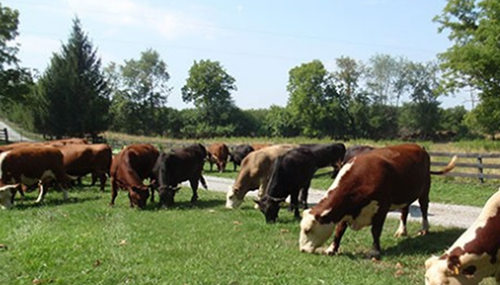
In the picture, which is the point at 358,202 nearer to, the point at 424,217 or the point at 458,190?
the point at 424,217

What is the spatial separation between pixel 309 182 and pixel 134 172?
563 cm

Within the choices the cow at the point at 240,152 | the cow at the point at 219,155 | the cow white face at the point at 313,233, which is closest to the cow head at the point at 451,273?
the cow white face at the point at 313,233

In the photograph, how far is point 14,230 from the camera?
10484 millimetres

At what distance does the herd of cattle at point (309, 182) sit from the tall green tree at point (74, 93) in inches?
1348

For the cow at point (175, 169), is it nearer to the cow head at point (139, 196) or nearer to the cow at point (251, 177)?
the cow head at point (139, 196)

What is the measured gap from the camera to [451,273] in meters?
5.33

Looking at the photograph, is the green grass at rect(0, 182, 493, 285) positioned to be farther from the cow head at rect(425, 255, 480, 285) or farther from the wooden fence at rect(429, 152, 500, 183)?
the wooden fence at rect(429, 152, 500, 183)

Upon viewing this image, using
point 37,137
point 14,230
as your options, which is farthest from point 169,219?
point 37,137

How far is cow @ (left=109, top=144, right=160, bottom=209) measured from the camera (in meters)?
14.0

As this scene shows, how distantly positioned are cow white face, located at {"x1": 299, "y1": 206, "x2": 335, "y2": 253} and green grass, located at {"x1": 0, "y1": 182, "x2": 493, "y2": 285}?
248 mm

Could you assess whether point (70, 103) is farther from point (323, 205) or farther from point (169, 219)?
point (323, 205)

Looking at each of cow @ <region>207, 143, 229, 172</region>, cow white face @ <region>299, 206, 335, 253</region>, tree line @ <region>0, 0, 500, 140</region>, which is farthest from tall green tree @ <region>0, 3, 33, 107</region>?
cow white face @ <region>299, 206, 335, 253</region>

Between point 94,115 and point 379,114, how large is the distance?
46.5 m

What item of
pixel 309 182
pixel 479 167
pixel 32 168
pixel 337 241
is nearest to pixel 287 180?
pixel 309 182
